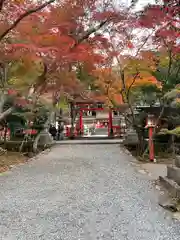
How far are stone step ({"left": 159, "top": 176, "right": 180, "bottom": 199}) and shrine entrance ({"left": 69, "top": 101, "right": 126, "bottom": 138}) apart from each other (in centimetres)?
1362

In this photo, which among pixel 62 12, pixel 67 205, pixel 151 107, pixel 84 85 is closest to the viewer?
pixel 67 205

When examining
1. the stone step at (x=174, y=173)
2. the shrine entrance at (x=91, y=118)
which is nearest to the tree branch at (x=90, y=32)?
the stone step at (x=174, y=173)

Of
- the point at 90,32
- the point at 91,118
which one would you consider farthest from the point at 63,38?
the point at 91,118

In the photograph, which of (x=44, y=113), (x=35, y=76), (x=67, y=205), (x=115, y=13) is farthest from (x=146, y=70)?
(x=67, y=205)

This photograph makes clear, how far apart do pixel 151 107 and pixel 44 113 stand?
575cm

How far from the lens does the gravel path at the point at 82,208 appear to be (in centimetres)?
376

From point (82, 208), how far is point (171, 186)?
1.87 m

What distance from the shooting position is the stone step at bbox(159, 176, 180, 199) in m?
5.44

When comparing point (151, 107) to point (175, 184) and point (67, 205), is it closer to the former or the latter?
point (175, 184)

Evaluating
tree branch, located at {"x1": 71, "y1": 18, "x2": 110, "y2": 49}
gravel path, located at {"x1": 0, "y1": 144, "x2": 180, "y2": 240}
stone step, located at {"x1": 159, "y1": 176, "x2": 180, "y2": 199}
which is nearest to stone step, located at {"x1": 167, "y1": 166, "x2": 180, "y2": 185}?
stone step, located at {"x1": 159, "y1": 176, "x2": 180, "y2": 199}

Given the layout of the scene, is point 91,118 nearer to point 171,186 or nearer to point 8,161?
point 8,161

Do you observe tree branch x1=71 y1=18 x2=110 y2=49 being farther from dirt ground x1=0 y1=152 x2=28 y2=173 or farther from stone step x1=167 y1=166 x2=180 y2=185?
stone step x1=167 y1=166 x2=180 y2=185

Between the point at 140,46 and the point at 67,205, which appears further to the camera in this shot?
the point at 140,46

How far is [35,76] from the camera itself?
12953 millimetres
